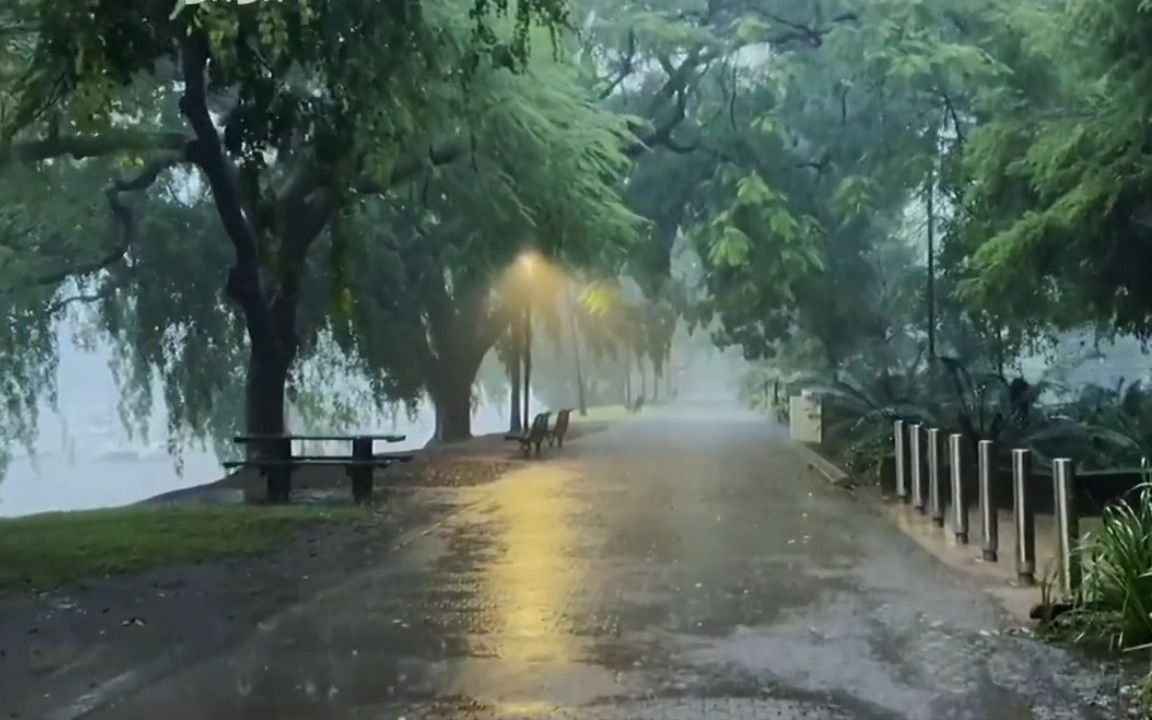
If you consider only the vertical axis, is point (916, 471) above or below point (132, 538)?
above

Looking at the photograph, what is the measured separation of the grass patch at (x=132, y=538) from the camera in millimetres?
12219

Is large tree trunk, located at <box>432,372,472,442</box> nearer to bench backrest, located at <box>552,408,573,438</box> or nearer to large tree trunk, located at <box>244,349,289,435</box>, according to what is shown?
bench backrest, located at <box>552,408,573,438</box>

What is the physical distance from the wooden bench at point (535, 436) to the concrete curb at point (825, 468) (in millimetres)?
5188

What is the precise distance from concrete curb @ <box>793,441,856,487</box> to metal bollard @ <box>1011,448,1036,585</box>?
8.71 m

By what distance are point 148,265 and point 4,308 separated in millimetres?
2475

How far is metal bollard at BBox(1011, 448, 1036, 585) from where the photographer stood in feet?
36.8

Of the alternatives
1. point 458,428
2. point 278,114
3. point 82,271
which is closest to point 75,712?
point 278,114

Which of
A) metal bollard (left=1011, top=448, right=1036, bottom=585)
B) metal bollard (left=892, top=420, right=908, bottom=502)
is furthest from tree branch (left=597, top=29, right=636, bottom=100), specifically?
metal bollard (left=1011, top=448, right=1036, bottom=585)

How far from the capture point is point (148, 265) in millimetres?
24766

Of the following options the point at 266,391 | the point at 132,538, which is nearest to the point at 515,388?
the point at 266,391

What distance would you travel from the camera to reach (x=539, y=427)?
28.2 m

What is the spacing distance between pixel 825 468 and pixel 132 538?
473 inches

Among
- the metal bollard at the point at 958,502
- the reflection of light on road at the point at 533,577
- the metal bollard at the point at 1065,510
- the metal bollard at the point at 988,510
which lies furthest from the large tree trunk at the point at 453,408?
the metal bollard at the point at 1065,510

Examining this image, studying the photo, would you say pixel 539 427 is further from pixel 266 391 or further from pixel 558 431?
pixel 266 391
